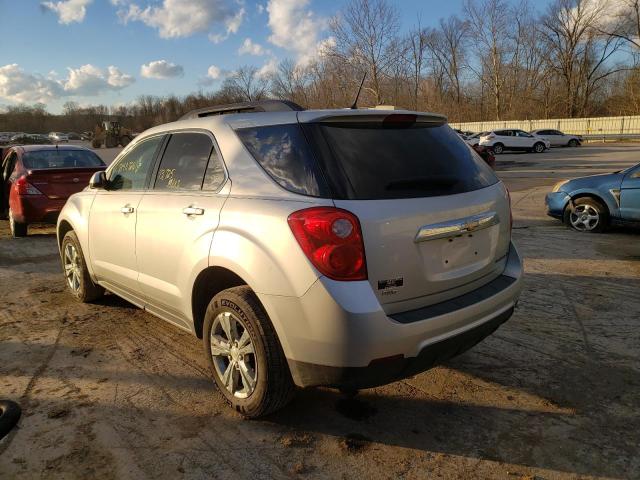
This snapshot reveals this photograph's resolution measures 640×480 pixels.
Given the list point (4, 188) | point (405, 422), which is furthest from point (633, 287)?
point (4, 188)

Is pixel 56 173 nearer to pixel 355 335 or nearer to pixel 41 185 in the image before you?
pixel 41 185

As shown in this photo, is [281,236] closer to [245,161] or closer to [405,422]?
[245,161]

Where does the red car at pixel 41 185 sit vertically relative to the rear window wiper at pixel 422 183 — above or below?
below

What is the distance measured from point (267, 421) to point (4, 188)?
9.12 meters

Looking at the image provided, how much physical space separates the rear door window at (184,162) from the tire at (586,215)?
6853mm

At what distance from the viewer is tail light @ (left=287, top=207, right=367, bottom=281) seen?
2359mm

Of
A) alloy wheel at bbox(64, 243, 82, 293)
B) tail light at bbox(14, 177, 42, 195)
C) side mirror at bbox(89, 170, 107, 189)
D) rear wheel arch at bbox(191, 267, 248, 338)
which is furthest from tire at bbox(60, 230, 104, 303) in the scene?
tail light at bbox(14, 177, 42, 195)

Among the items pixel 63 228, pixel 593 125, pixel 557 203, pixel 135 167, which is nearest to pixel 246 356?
pixel 135 167

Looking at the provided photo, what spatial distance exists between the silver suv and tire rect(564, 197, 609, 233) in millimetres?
5386

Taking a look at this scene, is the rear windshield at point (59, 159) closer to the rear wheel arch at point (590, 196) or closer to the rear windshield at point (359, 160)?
the rear windshield at point (359, 160)

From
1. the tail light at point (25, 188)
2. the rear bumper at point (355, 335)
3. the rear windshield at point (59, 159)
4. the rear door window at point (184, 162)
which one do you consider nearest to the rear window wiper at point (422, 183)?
the rear bumper at point (355, 335)

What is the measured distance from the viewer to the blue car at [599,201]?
7.35m

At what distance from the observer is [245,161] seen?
293 centimetres

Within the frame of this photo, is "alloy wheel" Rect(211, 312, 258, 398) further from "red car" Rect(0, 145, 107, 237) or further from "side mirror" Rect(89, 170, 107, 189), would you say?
"red car" Rect(0, 145, 107, 237)
